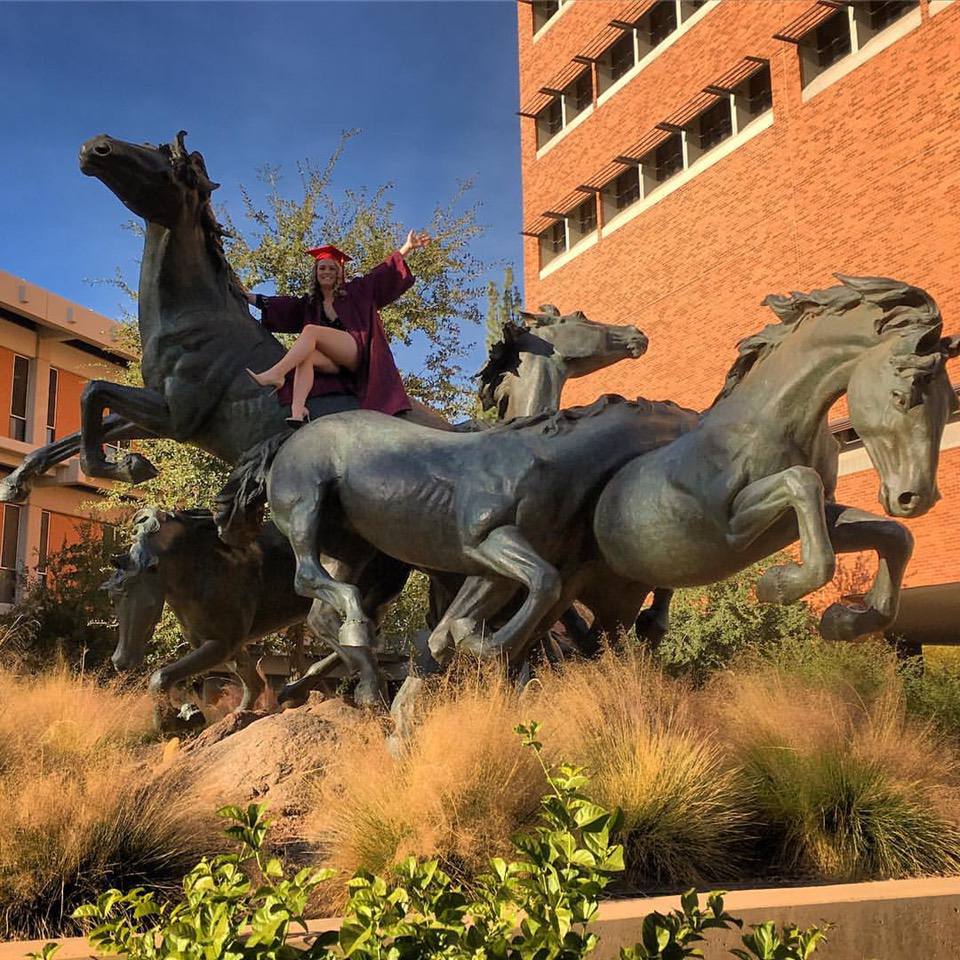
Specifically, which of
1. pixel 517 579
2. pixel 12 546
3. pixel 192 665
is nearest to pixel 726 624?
pixel 192 665

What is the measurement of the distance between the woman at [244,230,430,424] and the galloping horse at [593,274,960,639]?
186 cm

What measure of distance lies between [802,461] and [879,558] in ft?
2.00

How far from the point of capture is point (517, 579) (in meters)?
5.73

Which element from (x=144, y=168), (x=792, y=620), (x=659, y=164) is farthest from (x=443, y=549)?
(x=659, y=164)

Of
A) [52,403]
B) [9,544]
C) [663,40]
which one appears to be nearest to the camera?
[663,40]

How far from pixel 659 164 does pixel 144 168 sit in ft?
86.2

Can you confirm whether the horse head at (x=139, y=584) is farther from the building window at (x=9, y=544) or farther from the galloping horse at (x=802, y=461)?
the building window at (x=9, y=544)

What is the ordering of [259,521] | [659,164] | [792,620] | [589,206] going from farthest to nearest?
[589,206], [659,164], [792,620], [259,521]

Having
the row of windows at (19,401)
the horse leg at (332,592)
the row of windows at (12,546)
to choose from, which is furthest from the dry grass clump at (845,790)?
the row of windows at (19,401)

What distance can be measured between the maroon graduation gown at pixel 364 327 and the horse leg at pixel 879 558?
2.78 m

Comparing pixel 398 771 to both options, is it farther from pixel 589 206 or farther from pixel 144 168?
pixel 589 206

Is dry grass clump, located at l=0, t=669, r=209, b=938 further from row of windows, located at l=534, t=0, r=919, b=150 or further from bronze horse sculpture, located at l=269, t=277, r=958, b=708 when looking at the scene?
row of windows, located at l=534, t=0, r=919, b=150

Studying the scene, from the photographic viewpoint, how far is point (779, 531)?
5.29 metres

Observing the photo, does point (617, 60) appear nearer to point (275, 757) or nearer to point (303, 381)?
point (303, 381)
